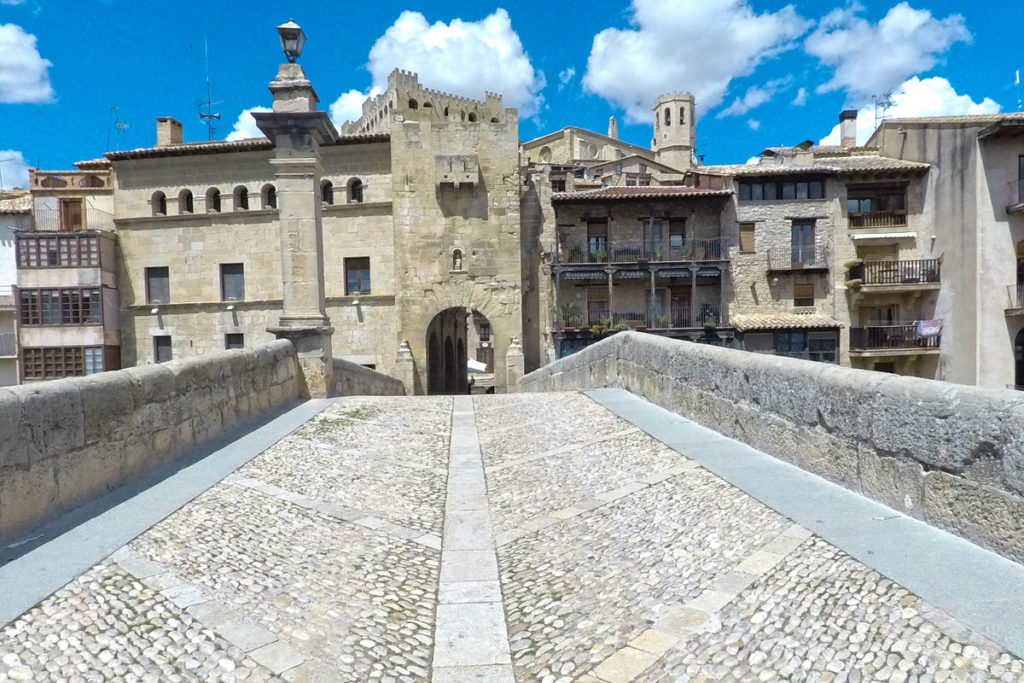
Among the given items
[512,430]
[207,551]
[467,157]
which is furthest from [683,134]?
[207,551]

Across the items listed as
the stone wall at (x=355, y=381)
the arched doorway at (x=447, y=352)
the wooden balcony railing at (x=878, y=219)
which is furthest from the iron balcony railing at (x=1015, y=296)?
the stone wall at (x=355, y=381)

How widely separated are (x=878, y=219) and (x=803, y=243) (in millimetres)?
3444

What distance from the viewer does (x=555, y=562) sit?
360cm

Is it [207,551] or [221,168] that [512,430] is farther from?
[221,168]

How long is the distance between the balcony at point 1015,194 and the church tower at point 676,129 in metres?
44.7

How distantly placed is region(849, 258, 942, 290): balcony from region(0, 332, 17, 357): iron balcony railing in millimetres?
39498

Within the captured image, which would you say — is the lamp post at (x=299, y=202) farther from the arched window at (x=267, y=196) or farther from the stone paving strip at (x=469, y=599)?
the arched window at (x=267, y=196)

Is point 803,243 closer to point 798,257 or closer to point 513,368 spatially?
point 798,257

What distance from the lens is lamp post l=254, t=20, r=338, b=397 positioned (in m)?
9.36

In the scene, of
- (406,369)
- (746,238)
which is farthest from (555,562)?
(746,238)

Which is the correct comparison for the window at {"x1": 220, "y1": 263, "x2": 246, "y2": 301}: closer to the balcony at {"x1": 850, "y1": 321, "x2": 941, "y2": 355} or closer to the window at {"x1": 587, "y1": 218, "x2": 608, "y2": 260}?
the window at {"x1": 587, "y1": 218, "x2": 608, "y2": 260}

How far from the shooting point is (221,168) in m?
26.0

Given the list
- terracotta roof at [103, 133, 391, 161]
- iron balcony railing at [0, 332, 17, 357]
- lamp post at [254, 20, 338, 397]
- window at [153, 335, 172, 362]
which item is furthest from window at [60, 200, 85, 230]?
lamp post at [254, 20, 338, 397]

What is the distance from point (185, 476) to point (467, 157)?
21192 millimetres
